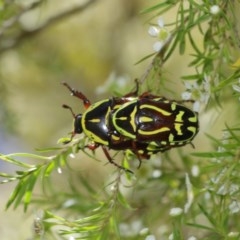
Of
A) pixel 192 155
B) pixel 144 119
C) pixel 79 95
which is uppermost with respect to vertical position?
pixel 79 95

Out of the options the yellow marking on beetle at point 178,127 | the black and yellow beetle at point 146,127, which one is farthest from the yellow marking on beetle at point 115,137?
the yellow marking on beetle at point 178,127

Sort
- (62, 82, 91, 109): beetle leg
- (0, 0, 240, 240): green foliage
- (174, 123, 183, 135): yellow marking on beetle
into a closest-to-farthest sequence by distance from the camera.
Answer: (0, 0, 240, 240): green foliage < (174, 123, 183, 135): yellow marking on beetle < (62, 82, 91, 109): beetle leg

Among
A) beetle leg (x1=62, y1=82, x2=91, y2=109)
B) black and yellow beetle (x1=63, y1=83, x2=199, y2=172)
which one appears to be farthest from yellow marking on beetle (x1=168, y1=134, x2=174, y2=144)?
beetle leg (x1=62, y1=82, x2=91, y2=109)

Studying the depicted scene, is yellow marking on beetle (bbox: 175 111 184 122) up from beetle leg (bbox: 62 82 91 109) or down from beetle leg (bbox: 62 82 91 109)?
down

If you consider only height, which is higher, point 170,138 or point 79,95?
point 79,95

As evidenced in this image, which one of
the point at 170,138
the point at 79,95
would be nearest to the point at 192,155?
the point at 170,138

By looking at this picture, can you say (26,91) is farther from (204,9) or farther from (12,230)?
(204,9)

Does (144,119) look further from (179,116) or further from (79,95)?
(79,95)

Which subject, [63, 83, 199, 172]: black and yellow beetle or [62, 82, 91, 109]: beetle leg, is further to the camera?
[62, 82, 91, 109]: beetle leg

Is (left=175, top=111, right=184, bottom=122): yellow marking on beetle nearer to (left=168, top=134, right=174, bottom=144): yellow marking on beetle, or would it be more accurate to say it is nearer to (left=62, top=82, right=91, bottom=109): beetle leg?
(left=168, top=134, right=174, bottom=144): yellow marking on beetle
